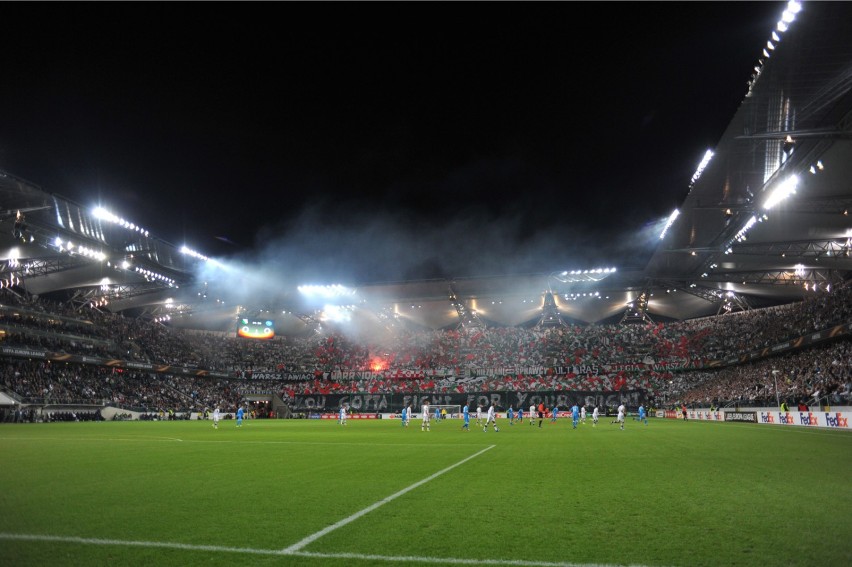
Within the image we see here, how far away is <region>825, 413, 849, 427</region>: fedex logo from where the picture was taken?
1015 inches

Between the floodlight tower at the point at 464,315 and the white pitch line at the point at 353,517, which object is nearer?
the white pitch line at the point at 353,517

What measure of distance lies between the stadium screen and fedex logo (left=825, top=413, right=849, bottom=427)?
55.2 metres

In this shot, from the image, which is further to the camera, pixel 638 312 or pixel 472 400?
pixel 638 312

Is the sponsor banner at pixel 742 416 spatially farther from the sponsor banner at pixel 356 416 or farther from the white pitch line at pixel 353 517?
the sponsor banner at pixel 356 416

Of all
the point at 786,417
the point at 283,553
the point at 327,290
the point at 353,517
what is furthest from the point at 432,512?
the point at 327,290

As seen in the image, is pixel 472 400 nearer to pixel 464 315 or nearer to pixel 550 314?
pixel 464 315

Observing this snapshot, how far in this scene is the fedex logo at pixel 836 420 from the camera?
25.8 metres

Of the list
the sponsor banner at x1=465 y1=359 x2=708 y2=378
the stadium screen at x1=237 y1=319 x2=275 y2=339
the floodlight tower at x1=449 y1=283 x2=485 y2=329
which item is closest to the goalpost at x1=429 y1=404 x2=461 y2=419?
the sponsor banner at x1=465 y1=359 x2=708 y2=378

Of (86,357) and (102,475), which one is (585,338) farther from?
(102,475)

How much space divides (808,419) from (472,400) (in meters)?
34.9

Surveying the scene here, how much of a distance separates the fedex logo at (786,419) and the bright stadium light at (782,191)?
12.3 m

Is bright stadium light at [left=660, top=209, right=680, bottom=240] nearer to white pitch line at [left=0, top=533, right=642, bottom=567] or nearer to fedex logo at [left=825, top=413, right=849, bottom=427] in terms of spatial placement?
fedex logo at [left=825, top=413, right=849, bottom=427]

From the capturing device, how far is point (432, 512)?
680cm

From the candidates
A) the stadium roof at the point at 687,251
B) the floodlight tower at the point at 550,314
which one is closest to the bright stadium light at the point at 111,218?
the stadium roof at the point at 687,251
